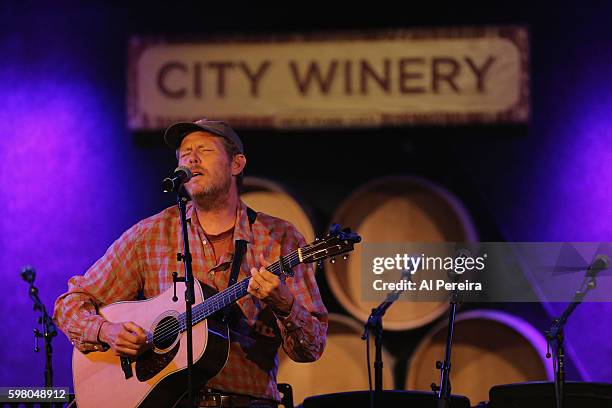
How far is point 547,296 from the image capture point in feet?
17.4

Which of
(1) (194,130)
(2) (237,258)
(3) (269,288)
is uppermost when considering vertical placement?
(1) (194,130)

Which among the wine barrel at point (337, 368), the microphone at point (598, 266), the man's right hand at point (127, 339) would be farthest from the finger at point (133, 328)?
the microphone at point (598, 266)

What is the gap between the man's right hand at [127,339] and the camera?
12.3ft

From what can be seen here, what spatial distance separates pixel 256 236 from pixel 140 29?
2536 millimetres

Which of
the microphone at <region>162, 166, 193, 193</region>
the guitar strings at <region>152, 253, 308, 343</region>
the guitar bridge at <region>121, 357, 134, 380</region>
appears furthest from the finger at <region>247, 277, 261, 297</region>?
the guitar bridge at <region>121, 357, 134, 380</region>

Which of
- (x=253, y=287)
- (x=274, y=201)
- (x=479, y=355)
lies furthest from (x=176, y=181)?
(x=479, y=355)

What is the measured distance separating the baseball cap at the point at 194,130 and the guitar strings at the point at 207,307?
79 centimetres

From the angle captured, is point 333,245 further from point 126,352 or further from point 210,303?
point 126,352

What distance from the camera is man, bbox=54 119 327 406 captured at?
374 centimetres

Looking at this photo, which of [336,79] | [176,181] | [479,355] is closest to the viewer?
[176,181]

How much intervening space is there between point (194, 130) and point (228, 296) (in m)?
0.88

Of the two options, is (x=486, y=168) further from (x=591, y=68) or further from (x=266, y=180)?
(x=266, y=180)

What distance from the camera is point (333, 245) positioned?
344 cm

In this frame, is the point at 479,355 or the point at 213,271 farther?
the point at 479,355
